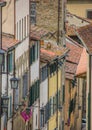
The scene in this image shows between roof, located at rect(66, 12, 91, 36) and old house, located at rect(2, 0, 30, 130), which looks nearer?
old house, located at rect(2, 0, 30, 130)

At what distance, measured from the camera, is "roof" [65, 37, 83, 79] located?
248 feet

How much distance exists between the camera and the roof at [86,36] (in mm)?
35969

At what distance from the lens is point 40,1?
246 feet

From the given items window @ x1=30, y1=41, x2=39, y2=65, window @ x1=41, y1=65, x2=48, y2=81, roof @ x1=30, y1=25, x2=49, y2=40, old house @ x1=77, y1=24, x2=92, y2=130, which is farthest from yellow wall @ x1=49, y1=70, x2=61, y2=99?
old house @ x1=77, y1=24, x2=92, y2=130

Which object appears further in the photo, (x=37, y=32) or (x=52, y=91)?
(x=52, y=91)

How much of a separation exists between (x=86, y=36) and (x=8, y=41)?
13117 millimetres

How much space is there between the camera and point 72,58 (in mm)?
79562

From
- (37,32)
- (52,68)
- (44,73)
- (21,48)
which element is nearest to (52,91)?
(52,68)

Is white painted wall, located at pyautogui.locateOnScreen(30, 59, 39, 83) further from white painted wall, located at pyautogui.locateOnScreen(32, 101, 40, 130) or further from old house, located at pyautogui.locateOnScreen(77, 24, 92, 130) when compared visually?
old house, located at pyautogui.locateOnScreen(77, 24, 92, 130)

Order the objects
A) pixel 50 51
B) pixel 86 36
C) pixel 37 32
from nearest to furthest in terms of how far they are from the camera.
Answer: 1. pixel 86 36
2. pixel 37 32
3. pixel 50 51

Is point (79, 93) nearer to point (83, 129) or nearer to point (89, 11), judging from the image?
point (83, 129)

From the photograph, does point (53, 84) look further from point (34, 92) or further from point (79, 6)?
point (79, 6)

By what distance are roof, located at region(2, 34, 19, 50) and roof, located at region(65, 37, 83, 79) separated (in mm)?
21908

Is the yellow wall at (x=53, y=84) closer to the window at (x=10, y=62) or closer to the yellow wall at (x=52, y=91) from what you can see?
the yellow wall at (x=52, y=91)
